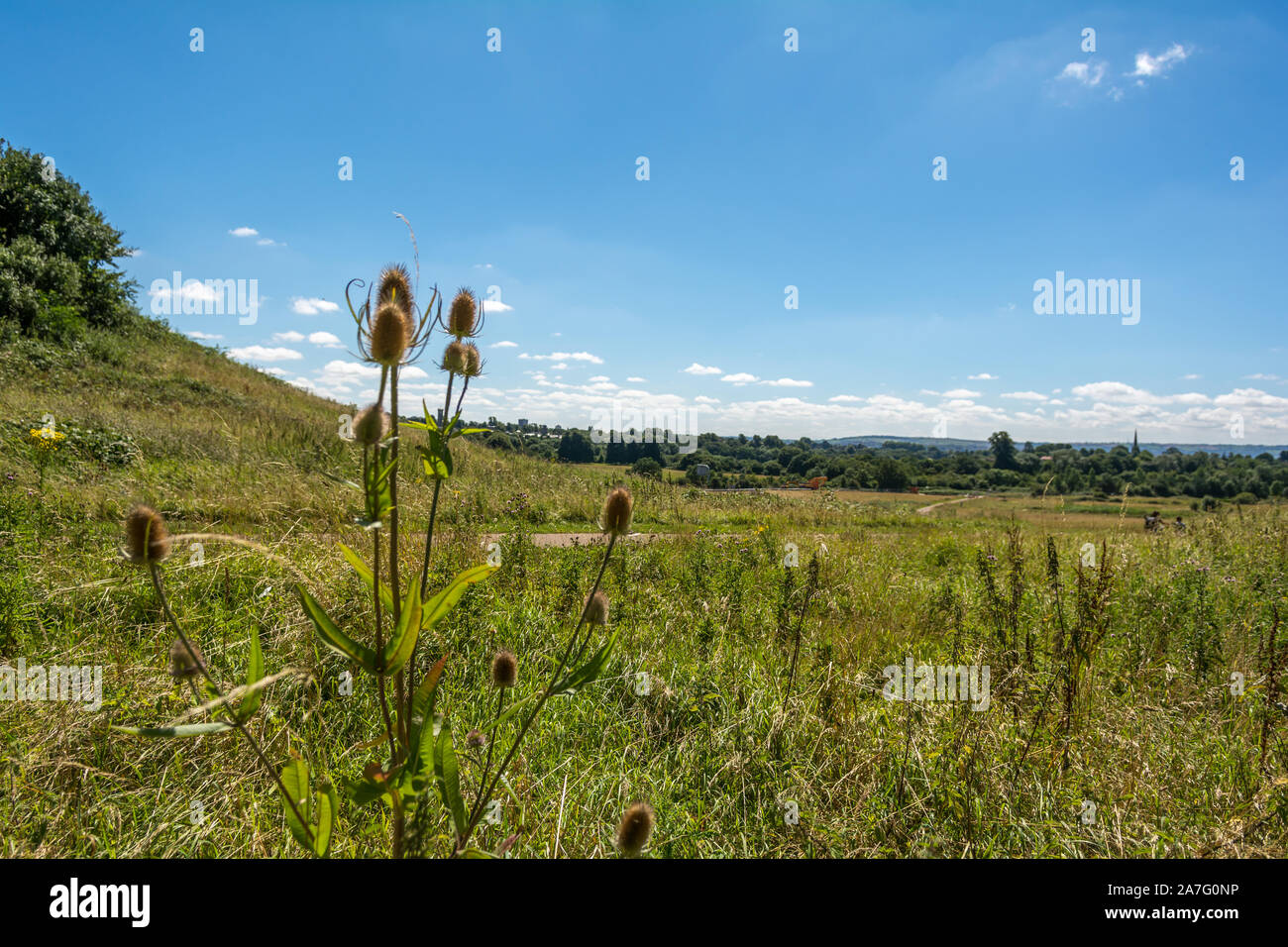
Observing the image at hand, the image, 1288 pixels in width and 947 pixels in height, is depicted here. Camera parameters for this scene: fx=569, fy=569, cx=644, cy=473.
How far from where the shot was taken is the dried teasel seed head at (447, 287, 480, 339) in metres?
1.39

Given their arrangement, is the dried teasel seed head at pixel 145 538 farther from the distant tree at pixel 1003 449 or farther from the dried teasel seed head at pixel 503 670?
the distant tree at pixel 1003 449

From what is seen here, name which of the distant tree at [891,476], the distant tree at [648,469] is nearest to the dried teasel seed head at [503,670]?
the distant tree at [648,469]

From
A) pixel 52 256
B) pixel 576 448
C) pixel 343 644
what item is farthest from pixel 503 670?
pixel 52 256

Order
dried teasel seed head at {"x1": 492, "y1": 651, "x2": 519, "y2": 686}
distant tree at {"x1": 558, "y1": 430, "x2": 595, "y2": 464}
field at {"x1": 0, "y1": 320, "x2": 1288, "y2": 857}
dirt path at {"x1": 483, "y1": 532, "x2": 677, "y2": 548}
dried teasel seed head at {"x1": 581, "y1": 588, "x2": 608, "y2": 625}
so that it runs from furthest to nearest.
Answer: distant tree at {"x1": 558, "y1": 430, "x2": 595, "y2": 464} < dirt path at {"x1": 483, "y1": 532, "x2": 677, "y2": 548} < field at {"x1": 0, "y1": 320, "x2": 1288, "y2": 857} < dried teasel seed head at {"x1": 492, "y1": 651, "x2": 519, "y2": 686} < dried teasel seed head at {"x1": 581, "y1": 588, "x2": 608, "y2": 625}

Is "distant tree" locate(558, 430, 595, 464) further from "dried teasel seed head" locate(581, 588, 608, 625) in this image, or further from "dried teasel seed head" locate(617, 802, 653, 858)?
"dried teasel seed head" locate(617, 802, 653, 858)

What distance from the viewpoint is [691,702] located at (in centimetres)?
313

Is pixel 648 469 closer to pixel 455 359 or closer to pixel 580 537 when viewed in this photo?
pixel 580 537

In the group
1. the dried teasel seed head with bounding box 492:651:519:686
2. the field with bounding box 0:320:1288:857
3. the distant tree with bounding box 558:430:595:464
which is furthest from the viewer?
the distant tree with bounding box 558:430:595:464

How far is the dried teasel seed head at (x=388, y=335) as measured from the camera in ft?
3.37

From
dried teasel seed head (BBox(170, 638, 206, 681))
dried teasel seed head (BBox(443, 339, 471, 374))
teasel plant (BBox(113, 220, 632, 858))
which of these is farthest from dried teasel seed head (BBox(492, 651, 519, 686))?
dried teasel seed head (BBox(443, 339, 471, 374))

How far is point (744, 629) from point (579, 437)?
19.7 m

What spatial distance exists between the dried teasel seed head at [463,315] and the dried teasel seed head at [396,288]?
6.4 inches

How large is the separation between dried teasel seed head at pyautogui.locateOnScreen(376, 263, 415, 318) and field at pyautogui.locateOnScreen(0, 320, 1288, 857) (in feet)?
2.48
